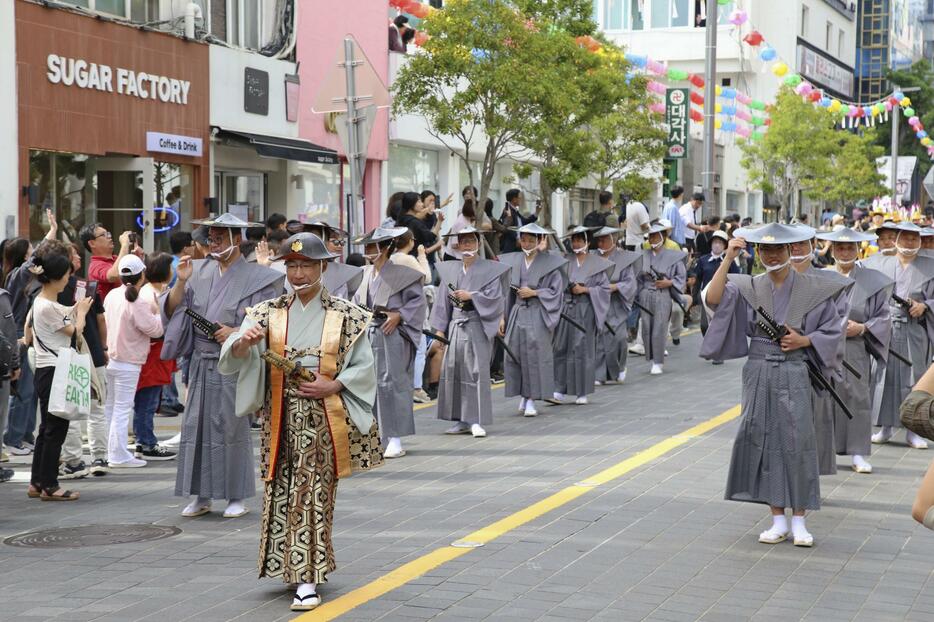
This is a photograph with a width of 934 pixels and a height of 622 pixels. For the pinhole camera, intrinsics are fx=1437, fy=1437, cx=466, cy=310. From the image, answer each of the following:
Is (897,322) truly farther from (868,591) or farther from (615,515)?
(868,591)

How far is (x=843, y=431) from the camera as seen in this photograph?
36.6ft

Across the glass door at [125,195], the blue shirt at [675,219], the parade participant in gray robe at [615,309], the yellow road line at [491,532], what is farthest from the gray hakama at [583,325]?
the blue shirt at [675,219]

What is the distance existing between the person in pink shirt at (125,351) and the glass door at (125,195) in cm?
874

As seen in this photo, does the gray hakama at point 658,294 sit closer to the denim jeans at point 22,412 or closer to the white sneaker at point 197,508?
the denim jeans at point 22,412

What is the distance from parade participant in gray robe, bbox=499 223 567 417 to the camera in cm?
1441

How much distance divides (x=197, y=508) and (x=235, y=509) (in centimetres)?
25

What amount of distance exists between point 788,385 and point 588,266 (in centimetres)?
765

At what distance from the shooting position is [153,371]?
1163cm

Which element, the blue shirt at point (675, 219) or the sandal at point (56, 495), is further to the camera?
the blue shirt at point (675, 219)

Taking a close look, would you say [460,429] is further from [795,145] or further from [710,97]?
[795,145]

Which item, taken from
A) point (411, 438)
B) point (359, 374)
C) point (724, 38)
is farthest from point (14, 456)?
point (724, 38)

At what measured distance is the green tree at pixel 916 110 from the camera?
7062 centimetres

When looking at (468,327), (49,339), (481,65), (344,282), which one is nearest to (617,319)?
(468,327)

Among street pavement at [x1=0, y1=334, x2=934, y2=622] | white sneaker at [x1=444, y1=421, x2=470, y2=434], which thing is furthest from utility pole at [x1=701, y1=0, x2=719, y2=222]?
street pavement at [x1=0, y1=334, x2=934, y2=622]
